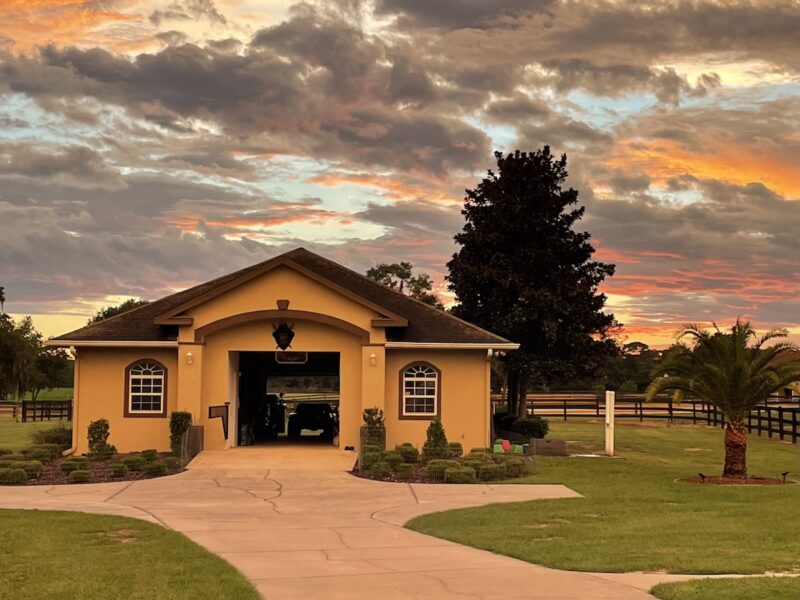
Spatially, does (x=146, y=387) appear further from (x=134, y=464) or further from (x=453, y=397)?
(x=453, y=397)

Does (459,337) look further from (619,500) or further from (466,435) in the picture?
(619,500)

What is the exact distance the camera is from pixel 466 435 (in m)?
28.2

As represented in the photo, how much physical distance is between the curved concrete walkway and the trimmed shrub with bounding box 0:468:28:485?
868 millimetres

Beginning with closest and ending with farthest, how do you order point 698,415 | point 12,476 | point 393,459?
point 12,476 < point 393,459 < point 698,415

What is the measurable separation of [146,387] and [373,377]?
683 centimetres

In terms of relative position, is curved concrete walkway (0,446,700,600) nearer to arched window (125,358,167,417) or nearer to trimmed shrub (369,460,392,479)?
trimmed shrub (369,460,392,479)

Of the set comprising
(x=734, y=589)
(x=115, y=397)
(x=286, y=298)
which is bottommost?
(x=734, y=589)

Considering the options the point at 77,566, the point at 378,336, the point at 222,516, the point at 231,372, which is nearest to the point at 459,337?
the point at 378,336

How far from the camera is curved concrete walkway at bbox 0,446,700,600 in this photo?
10352 millimetres

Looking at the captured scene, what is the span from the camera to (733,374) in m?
22.4

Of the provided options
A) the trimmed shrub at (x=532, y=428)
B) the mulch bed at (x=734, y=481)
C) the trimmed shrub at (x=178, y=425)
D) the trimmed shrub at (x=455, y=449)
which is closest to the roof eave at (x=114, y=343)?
the trimmed shrub at (x=178, y=425)

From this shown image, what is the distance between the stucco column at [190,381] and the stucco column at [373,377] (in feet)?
15.4

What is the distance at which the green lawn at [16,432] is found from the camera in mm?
33900

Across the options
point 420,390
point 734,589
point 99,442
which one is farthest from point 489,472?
point 734,589
